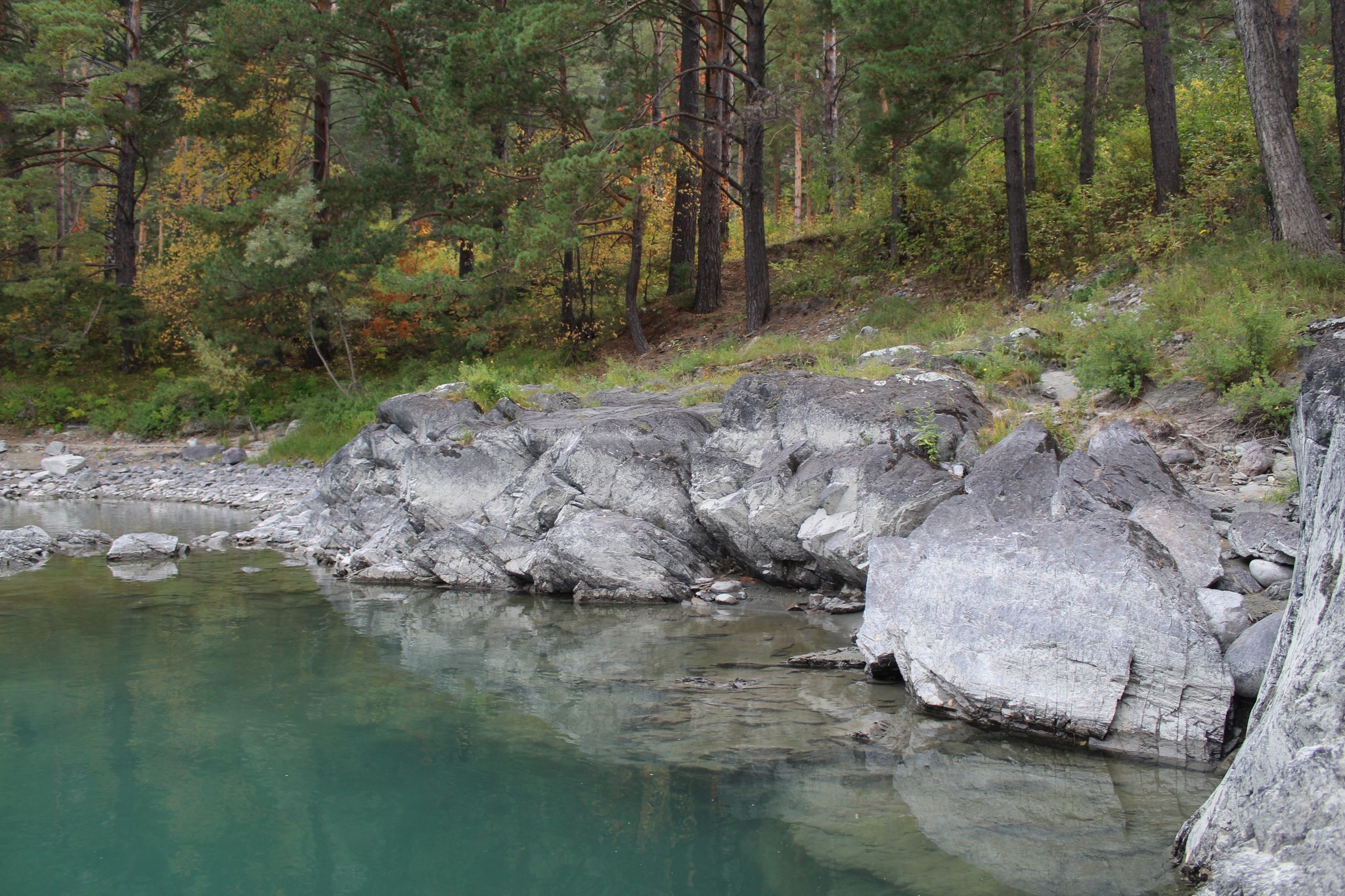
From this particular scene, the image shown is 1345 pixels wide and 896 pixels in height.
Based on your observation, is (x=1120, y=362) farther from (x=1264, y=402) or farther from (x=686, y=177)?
(x=686, y=177)

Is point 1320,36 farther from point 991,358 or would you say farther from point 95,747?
point 95,747

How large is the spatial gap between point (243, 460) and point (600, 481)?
15.5 m

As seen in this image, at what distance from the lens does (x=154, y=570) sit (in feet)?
43.1

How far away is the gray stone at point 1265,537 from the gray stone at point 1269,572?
63 mm

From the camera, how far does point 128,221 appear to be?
27266mm

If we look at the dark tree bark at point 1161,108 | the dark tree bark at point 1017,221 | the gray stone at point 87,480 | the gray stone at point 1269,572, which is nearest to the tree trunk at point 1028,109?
the dark tree bark at point 1017,221

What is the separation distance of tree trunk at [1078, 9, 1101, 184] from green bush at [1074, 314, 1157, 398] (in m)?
8.93

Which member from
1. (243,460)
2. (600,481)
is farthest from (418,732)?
(243,460)

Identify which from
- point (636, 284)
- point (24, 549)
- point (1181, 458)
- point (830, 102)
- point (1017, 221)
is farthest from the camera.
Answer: point (830, 102)

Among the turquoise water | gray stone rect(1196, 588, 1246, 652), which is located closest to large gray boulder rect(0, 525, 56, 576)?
the turquoise water

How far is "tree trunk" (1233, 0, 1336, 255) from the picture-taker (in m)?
11.5

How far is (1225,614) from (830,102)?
21.4 m

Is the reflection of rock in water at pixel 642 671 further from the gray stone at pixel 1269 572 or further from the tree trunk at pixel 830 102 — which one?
the tree trunk at pixel 830 102

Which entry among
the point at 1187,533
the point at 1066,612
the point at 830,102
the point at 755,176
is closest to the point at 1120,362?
the point at 1187,533
